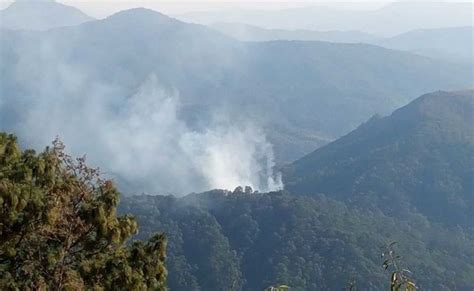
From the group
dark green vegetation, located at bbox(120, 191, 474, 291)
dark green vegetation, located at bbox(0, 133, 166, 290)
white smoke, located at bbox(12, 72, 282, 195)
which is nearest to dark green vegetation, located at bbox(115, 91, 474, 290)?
dark green vegetation, located at bbox(120, 191, 474, 291)

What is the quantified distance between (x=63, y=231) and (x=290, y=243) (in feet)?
228

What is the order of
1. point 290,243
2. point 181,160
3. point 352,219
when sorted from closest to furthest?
point 290,243
point 352,219
point 181,160

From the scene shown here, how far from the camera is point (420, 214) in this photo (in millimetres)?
93500

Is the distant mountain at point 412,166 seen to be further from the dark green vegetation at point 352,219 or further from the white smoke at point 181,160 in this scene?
the white smoke at point 181,160

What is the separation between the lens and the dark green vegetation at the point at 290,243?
68.8 metres

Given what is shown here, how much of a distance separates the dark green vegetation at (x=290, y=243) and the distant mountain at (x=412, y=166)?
5923 millimetres

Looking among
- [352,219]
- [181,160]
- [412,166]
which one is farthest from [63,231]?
[181,160]

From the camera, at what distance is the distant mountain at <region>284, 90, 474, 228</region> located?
9775 cm

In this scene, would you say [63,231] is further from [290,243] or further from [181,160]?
[181,160]

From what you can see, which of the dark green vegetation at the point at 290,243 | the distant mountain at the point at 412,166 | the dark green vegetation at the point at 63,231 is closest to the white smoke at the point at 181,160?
the distant mountain at the point at 412,166

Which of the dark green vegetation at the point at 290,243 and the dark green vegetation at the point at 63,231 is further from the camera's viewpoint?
the dark green vegetation at the point at 290,243

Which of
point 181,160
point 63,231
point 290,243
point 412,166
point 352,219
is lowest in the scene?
point 181,160

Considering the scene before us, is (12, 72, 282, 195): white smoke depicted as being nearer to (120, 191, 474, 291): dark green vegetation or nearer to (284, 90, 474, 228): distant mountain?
(284, 90, 474, 228): distant mountain

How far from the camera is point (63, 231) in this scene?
8.63 meters
